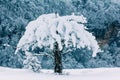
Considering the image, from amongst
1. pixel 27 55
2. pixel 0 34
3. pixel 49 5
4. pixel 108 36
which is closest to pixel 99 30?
pixel 108 36

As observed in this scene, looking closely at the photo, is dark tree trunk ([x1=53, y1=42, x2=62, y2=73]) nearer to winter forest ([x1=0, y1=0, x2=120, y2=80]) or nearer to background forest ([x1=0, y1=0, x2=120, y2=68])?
winter forest ([x1=0, y1=0, x2=120, y2=80])

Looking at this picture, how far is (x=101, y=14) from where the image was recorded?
45812 millimetres

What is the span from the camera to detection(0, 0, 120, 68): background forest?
4128 centimetres

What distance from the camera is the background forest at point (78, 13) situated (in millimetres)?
41281

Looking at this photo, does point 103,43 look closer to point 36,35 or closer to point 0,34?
point 0,34

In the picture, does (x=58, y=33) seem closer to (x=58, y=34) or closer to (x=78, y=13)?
(x=58, y=34)

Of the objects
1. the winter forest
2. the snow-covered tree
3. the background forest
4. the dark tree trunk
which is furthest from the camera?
the background forest

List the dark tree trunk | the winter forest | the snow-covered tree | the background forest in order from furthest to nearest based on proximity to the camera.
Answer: the background forest
the winter forest
the dark tree trunk
the snow-covered tree

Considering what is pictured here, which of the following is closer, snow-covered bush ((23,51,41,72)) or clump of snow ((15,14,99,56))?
clump of snow ((15,14,99,56))

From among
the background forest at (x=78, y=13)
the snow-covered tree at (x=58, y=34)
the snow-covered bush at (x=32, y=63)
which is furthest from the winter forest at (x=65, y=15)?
the snow-covered tree at (x=58, y=34)

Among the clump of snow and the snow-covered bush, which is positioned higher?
the clump of snow

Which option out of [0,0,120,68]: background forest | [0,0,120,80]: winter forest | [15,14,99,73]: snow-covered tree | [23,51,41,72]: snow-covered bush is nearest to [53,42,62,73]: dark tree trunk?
[15,14,99,73]: snow-covered tree

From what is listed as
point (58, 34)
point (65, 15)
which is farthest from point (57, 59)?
point (65, 15)

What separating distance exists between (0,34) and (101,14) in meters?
10.0
